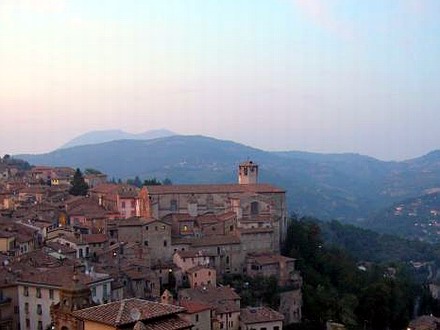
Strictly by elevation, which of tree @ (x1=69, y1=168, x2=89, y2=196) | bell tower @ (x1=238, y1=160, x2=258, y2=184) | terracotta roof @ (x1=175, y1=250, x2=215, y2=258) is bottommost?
terracotta roof @ (x1=175, y1=250, x2=215, y2=258)

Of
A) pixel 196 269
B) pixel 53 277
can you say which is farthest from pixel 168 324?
pixel 196 269

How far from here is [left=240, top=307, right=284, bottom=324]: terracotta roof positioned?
4659 centimetres

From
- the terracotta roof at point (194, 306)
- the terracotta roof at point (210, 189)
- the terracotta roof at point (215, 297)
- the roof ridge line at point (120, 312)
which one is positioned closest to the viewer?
the roof ridge line at point (120, 312)

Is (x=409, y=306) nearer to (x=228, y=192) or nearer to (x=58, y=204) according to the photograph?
(x=228, y=192)

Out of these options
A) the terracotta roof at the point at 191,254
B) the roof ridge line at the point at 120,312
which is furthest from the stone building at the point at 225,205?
the roof ridge line at the point at 120,312

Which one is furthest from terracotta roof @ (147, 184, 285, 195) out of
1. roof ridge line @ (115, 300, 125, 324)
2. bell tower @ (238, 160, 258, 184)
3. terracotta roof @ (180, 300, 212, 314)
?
roof ridge line @ (115, 300, 125, 324)

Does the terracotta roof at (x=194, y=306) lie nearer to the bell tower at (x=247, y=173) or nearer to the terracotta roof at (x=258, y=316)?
the terracotta roof at (x=258, y=316)

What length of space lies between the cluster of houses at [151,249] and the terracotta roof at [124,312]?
16598 millimetres

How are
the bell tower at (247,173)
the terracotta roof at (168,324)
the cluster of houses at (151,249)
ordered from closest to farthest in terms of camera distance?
the terracotta roof at (168,324), the cluster of houses at (151,249), the bell tower at (247,173)

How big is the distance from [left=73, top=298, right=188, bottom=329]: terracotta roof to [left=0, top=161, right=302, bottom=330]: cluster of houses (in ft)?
54.5

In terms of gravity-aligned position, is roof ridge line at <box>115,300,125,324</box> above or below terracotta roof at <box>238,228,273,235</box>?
above

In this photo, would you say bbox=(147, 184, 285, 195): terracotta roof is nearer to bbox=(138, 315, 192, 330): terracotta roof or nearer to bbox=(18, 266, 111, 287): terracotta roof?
bbox=(18, 266, 111, 287): terracotta roof

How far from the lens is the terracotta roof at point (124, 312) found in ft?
53.7

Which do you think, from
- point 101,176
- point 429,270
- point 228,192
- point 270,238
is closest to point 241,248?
point 270,238
